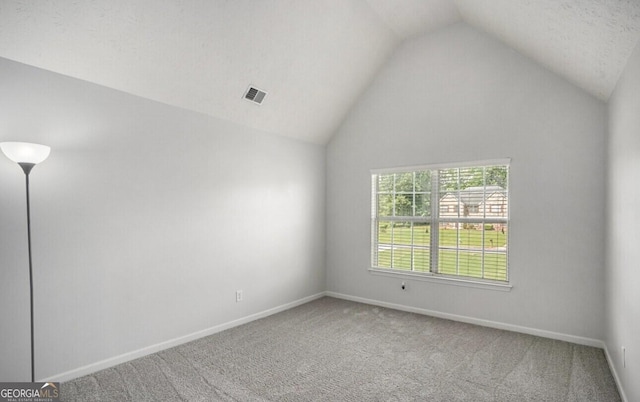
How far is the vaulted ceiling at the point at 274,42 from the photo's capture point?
2361 millimetres

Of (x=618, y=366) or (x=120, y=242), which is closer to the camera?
(x=618, y=366)

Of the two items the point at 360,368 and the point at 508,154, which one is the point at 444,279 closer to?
the point at 508,154

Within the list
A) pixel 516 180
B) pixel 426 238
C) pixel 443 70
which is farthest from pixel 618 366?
pixel 443 70

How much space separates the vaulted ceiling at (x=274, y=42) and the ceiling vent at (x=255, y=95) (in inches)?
2.4

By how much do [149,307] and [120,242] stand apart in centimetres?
66

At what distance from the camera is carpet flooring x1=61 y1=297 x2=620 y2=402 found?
2523 mm

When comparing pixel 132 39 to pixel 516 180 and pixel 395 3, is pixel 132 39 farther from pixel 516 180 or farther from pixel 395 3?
pixel 516 180

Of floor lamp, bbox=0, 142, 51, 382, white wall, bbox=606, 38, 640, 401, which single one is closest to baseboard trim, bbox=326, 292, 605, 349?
white wall, bbox=606, 38, 640, 401

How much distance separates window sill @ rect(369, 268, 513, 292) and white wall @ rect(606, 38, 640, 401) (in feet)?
3.17

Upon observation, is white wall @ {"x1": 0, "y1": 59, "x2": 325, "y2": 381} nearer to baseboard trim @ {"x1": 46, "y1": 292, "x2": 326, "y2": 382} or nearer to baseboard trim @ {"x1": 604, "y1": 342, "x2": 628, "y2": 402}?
baseboard trim @ {"x1": 46, "y1": 292, "x2": 326, "y2": 382}

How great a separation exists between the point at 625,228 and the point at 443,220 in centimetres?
200

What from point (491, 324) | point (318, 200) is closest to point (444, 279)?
point (491, 324)

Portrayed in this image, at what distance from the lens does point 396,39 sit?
4508 millimetres

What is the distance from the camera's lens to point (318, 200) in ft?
17.2
